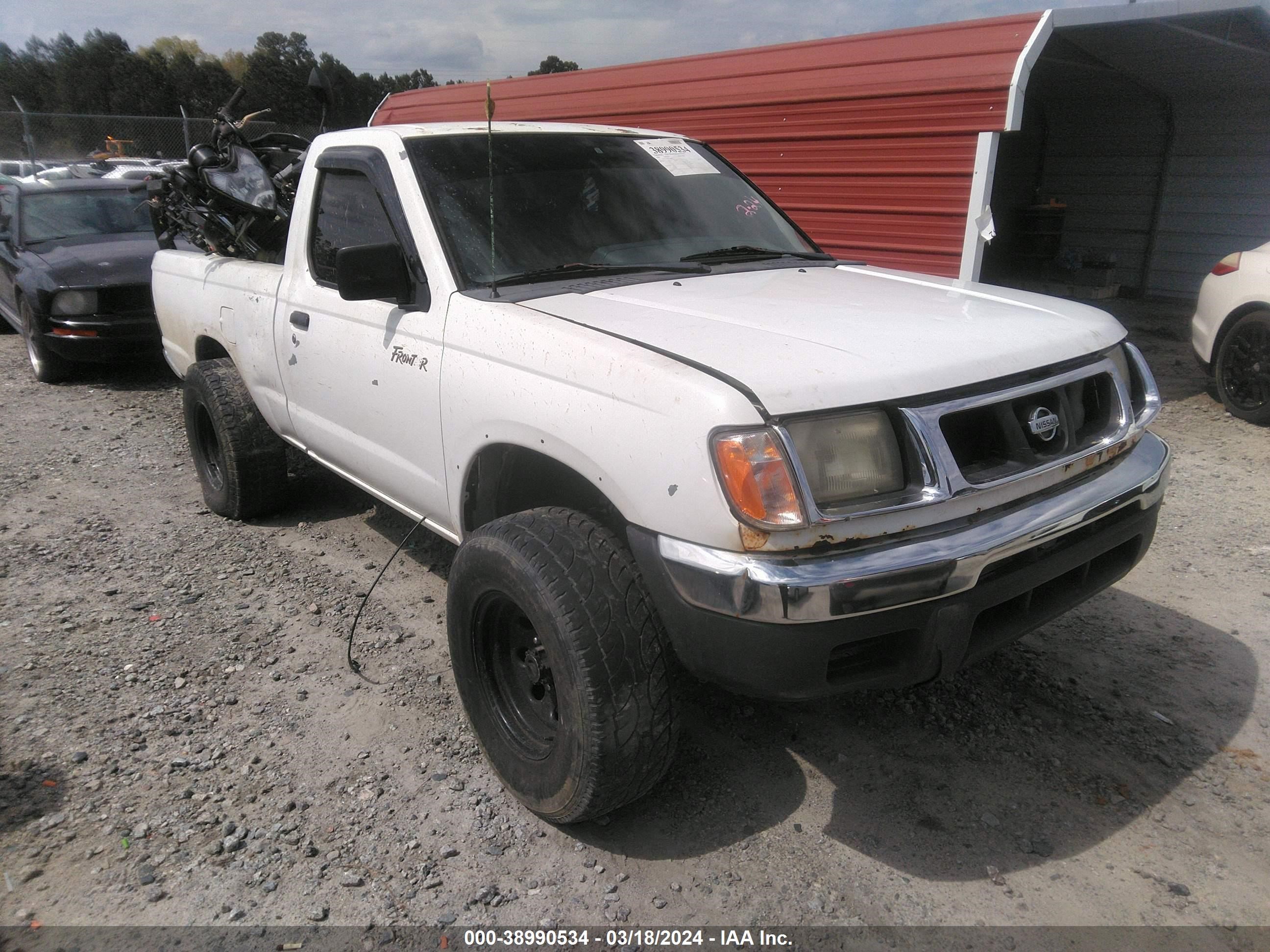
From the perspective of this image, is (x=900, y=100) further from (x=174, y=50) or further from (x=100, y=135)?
(x=174, y=50)

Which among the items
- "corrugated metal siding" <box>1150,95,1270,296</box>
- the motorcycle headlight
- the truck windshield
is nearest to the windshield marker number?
the truck windshield

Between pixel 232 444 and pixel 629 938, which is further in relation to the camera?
pixel 232 444

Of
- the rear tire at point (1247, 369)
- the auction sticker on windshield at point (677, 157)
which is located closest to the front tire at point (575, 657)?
the auction sticker on windshield at point (677, 157)

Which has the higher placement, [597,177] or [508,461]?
[597,177]

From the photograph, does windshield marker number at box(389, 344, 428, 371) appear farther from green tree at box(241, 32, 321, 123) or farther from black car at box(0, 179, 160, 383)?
green tree at box(241, 32, 321, 123)

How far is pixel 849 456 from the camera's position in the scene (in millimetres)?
2135

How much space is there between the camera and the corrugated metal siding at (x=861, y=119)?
650 centimetres

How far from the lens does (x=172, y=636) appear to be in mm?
3701

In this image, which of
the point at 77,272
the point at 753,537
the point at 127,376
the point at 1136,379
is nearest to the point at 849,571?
the point at 753,537

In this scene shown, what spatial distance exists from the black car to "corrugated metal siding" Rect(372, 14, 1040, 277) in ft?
16.1

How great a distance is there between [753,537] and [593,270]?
1.37 metres

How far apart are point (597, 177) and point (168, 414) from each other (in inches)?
204

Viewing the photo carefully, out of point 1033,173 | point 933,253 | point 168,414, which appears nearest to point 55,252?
point 168,414

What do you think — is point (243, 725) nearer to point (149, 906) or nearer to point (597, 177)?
point (149, 906)
